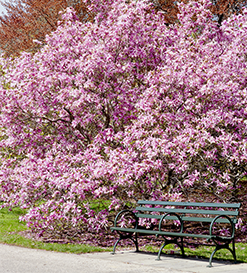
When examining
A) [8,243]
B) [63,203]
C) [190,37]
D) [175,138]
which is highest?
[190,37]

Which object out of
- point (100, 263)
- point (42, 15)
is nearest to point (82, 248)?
point (100, 263)

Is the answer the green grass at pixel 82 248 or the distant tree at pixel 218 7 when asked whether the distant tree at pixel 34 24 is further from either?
the green grass at pixel 82 248

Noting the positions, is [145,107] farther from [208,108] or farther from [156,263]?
[156,263]

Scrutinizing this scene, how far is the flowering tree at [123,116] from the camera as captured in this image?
8.17m

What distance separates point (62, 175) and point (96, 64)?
2.60 metres

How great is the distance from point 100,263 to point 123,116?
4300 mm

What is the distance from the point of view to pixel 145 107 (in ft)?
28.4

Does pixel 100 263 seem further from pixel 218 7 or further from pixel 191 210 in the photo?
pixel 218 7

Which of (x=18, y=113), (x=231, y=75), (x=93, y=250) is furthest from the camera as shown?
(x=18, y=113)

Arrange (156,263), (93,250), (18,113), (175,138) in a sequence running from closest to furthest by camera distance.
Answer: (156,263)
(93,250)
(175,138)
(18,113)

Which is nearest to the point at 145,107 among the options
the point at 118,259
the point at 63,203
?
the point at 63,203

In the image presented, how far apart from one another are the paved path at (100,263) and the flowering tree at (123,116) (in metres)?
1.43

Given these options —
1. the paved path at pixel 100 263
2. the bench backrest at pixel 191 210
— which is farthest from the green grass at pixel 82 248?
the bench backrest at pixel 191 210

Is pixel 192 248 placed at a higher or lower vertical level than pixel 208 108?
lower
